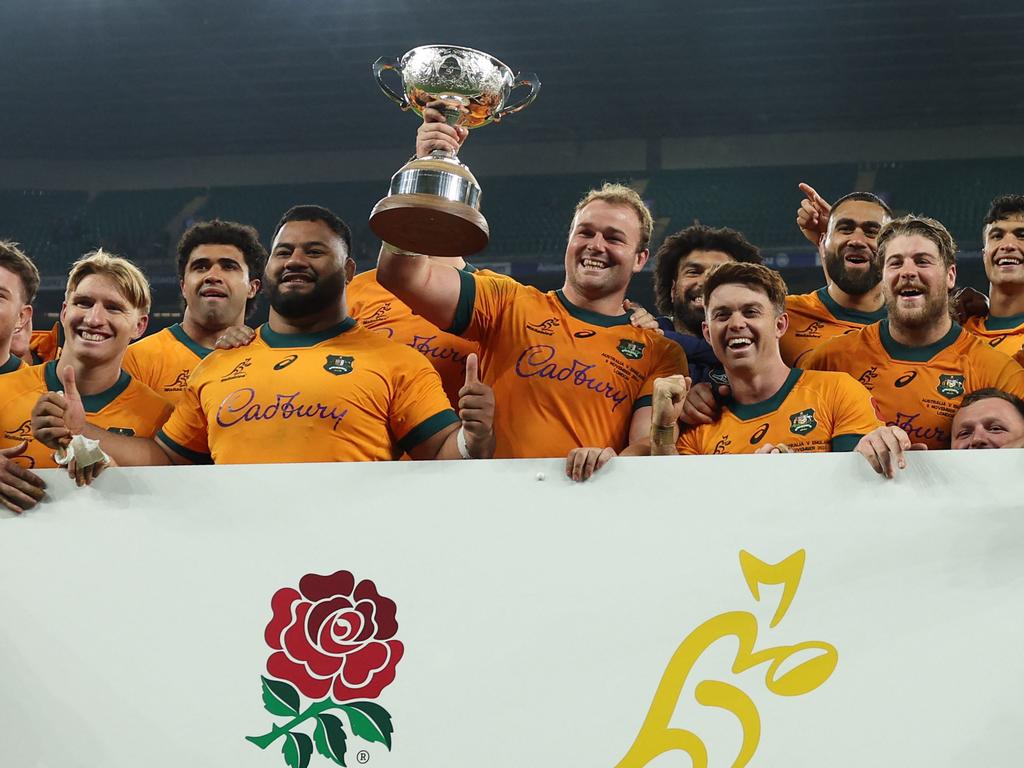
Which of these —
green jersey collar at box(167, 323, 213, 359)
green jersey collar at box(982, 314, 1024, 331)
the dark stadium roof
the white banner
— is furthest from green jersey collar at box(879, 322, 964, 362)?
the dark stadium roof

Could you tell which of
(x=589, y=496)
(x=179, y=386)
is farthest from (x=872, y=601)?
(x=179, y=386)

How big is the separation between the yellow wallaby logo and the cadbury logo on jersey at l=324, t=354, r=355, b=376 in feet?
3.73

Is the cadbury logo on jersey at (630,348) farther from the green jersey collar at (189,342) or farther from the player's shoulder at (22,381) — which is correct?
the player's shoulder at (22,381)

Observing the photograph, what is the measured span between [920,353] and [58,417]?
2.29m

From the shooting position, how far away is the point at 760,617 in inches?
90.0

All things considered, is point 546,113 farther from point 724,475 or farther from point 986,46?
point 724,475

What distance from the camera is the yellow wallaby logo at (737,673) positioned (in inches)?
87.1

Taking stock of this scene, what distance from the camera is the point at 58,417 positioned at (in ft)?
8.53

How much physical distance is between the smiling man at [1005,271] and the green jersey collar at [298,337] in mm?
2104

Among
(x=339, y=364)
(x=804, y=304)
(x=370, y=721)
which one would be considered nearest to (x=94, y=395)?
(x=339, y=364)

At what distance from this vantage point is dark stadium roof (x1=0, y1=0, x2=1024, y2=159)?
1202 centimetres

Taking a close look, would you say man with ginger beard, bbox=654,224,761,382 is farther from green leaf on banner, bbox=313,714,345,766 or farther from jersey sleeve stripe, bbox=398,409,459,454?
green leaf on banner, bbox=313,714,345,766

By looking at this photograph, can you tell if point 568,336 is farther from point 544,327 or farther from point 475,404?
point 475,404

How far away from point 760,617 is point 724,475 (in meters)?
0.31
